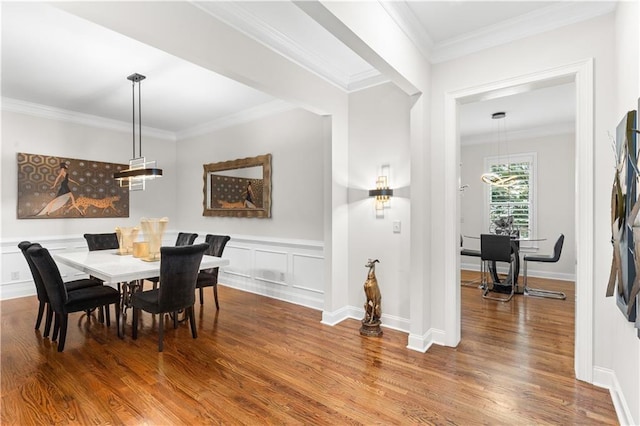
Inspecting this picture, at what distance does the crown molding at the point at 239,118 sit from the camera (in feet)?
15.2

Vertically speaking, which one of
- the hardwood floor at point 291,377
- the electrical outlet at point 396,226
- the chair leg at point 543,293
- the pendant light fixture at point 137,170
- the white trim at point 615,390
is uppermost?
the pendant light fixture at point 137,170

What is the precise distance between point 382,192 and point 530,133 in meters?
4.60

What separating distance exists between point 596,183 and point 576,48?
41.5 inches

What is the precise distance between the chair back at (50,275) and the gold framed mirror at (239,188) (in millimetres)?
2547

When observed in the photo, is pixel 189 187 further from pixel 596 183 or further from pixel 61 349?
pixel 596 183

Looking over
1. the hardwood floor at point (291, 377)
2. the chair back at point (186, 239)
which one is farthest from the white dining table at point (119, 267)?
the chair back at point (186, 239)

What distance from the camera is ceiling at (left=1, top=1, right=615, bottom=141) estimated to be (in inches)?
97.9

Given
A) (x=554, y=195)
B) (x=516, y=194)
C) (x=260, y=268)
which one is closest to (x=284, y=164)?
(x=260, y=268)

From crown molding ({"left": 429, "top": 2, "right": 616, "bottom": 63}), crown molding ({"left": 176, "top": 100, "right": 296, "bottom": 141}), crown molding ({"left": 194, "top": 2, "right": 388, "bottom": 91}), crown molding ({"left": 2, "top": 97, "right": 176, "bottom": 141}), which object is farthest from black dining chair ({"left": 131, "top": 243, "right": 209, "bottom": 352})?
crown molding ({"left": 2, "top": 97, "right": 176, "bottom": 141})

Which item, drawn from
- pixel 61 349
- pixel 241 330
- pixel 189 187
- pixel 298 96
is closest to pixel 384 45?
pixel 298 96

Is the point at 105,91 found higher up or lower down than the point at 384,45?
higher up

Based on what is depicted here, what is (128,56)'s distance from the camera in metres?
3.30

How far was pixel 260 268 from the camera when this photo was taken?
4.98m

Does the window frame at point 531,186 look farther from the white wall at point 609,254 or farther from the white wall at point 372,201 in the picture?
the white wall at point 609,254
